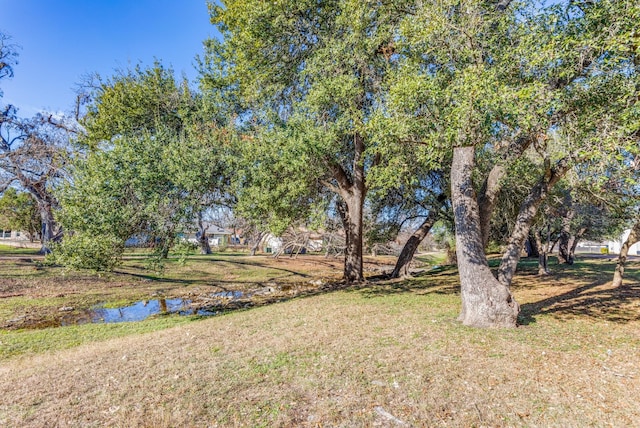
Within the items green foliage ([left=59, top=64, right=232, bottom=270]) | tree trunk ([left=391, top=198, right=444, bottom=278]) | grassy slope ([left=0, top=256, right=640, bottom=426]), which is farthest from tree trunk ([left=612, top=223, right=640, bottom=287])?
green foliage ([left=59, top=64, right=232, bottom=270])

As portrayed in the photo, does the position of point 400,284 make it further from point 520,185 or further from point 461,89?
point 461,89

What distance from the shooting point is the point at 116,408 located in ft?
12.5

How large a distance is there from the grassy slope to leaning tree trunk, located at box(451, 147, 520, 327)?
15.0 inches

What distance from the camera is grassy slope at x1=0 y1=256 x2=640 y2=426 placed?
11.9ft

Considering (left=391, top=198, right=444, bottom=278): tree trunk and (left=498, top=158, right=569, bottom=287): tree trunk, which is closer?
(left=498, top=158, right=569, bottom=287): tree trunk

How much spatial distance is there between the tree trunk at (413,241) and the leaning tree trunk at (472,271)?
7268mm

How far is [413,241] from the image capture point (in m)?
16.1

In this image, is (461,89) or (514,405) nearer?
(514,405)

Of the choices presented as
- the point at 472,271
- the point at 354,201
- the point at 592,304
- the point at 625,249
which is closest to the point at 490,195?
the point at 472,271

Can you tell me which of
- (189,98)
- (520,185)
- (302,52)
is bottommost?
(520,185)

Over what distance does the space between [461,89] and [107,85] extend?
1465 centimetres

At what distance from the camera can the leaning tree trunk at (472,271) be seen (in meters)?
6.71

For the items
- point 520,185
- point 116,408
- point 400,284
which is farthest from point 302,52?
point 116,408

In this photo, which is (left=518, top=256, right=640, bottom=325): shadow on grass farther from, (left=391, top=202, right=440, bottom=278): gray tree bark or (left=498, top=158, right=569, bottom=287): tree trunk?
(left=391, top=202, right=440, bottom=278): gray tree bark
